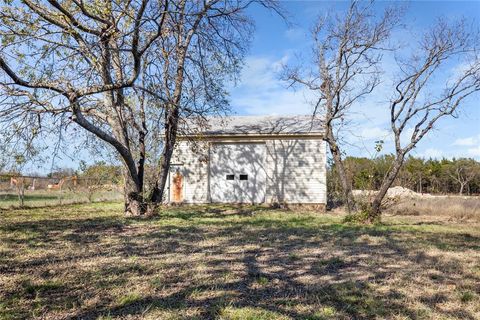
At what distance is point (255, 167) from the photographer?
16.6 m

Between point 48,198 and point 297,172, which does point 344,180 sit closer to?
point 297,172

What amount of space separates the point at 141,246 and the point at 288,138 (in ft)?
35.7

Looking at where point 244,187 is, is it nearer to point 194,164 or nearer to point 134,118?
point 194,164

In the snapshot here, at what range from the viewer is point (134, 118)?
1212cm

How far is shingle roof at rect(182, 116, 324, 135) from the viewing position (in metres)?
16.4

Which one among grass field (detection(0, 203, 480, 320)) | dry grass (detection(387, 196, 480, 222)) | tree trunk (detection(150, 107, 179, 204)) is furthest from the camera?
dry grass (detection(387, 196, 480, 222))

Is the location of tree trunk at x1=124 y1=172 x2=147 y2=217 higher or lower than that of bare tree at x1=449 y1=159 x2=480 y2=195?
lower

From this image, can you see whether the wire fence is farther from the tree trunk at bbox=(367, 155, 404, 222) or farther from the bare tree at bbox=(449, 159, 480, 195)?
the bare tree at bbox=(449, 159, 480, 195)

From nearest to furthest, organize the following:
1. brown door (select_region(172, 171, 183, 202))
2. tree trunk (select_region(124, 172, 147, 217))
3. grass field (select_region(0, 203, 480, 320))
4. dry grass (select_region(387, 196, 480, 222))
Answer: grass field (select_region(0, 203, 480, 320))
tree trunk (select_region(124, 172, 147, 217))
dry grass (select_region(387, 196, 480, 222))
brown door (select_region(172, 171, 183, 202))

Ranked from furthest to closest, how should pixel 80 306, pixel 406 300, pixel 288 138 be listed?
1. pixel 288 138
2. pixel 406 300
3. pixel 80 306

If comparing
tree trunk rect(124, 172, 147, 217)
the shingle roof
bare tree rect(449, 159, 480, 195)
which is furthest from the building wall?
bare tree rect(449, 159, 480, 195)

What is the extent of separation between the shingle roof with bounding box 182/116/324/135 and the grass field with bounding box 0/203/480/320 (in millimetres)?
8555

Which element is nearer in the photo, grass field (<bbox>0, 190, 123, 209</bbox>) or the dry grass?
the dry grass

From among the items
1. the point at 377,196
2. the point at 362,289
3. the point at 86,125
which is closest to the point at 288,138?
the point at 377,196
